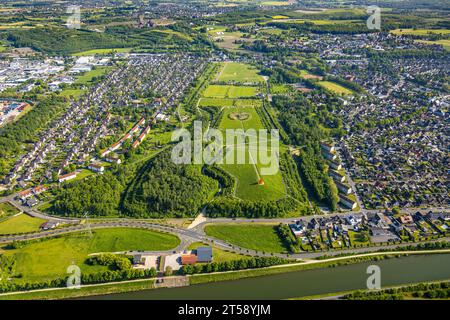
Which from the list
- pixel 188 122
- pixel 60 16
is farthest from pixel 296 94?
pixel 60 16

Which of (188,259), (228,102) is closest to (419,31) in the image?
(228,102)

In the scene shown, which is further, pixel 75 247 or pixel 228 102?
pixel 228 102

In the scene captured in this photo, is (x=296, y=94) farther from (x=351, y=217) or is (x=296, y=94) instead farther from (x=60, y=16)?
(x=60, y=16)

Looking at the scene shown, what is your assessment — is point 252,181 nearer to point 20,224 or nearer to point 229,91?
point 20,224

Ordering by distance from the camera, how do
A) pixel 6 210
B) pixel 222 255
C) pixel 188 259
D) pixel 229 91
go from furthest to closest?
pixel 229 91 < pixel 6 210 < pixel 222 255 < pixel 188 259

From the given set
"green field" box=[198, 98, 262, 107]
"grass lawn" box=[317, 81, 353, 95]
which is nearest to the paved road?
"green field" box=[198, 98, 262, 107]
